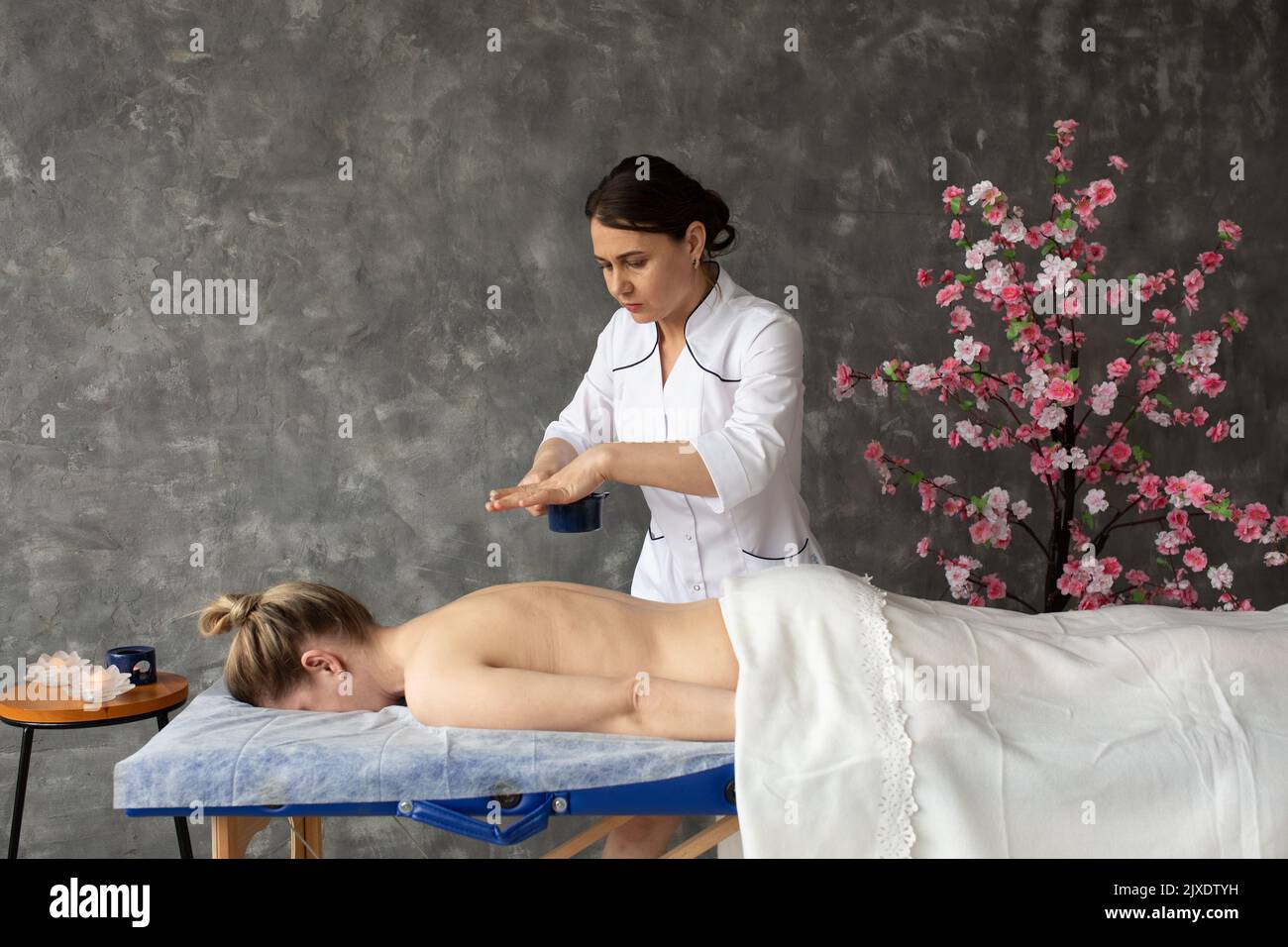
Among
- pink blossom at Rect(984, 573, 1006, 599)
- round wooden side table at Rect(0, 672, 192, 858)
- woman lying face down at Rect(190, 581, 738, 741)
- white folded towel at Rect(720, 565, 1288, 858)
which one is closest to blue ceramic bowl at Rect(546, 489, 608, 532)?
woman lying face down at Rect(190, 581, 738, 741)

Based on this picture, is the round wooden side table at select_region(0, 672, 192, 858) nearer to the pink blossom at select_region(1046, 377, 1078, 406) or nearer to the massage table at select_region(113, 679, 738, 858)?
the massage table at select_region(113, 679, 738, 858)

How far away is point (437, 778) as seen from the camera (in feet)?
5.01

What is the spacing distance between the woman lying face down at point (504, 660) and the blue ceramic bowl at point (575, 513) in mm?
128

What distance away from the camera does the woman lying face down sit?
5.38 feet

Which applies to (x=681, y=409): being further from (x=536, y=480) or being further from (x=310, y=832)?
(x=310, y=832)

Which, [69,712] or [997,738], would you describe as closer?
[997,738]

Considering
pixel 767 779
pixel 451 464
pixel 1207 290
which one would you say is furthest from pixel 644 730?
pixel 1207 290

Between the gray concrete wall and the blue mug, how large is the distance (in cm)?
60

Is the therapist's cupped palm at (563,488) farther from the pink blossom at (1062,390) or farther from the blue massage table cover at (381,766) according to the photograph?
the pink blossom at (1062,390)

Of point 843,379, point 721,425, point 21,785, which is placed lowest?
point 21,785

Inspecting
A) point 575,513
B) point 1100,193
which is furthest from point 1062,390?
point 575,513

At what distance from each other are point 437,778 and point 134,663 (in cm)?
108

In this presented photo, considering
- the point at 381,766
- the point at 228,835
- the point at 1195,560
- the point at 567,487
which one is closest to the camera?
the point at 381,766

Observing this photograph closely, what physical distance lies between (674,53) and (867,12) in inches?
21.8
